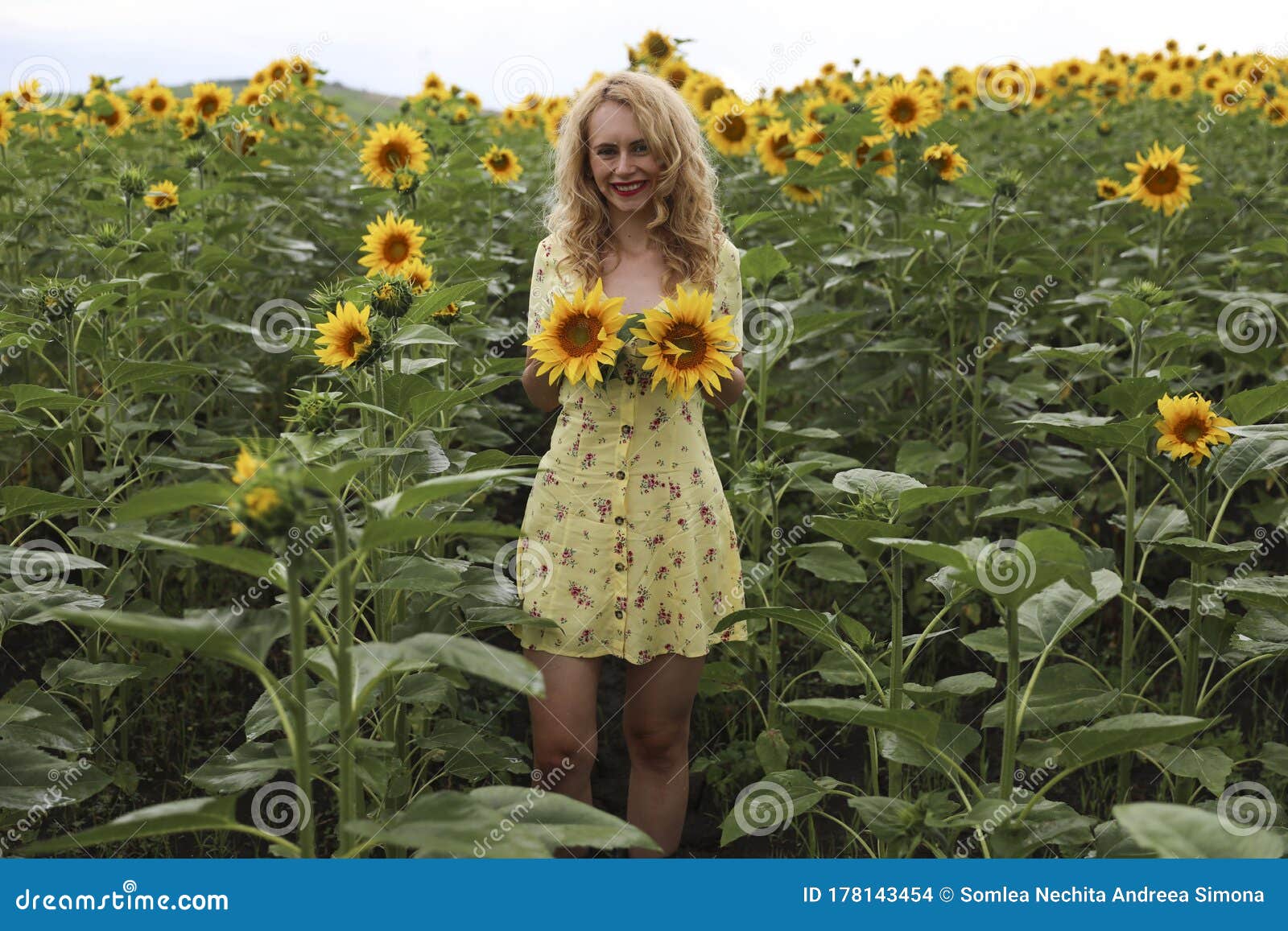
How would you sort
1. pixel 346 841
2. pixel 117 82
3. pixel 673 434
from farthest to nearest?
pixel 117 82, pixel 673 434, pixel 346 841

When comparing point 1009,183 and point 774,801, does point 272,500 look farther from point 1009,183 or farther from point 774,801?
point 1009,183

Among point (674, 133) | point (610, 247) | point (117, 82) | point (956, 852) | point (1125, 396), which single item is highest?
point (117, 82)

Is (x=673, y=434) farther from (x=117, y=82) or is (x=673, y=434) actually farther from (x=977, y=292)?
(x=117, y=82)

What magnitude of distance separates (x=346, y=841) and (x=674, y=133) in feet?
5.34

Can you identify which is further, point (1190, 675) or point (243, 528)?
point (1190, 675)

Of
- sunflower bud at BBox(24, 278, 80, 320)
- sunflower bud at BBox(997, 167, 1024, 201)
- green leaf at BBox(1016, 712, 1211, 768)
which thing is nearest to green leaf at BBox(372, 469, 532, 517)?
green leaf at BBox(1016, 712, 1211, 768)

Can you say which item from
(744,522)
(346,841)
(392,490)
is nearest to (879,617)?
(744,522)

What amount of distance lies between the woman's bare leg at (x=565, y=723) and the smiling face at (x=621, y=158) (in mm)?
971

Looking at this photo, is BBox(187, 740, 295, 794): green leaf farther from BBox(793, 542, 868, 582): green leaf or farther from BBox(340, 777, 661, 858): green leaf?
BBox(793, 542, 868, 582): green leaf

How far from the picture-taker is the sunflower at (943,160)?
369 cm

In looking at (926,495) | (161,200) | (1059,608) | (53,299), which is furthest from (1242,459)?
(161,200)

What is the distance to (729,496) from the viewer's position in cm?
266

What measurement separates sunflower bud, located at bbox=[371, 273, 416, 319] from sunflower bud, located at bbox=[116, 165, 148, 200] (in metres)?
1.59

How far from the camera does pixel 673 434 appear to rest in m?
2.44
